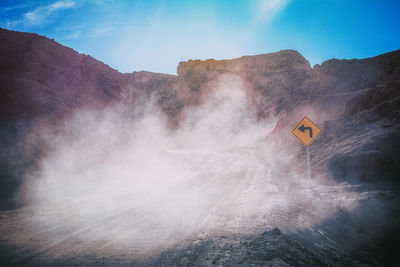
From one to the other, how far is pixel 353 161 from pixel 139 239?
6627mm

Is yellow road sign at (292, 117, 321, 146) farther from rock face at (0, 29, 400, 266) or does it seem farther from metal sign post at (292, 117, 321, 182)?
rock face at (0, 29, 400, 266)

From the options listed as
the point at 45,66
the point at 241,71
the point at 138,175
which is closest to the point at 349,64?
the point at 241,71

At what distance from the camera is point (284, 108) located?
32.9 metres

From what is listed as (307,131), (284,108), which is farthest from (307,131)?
(284,108)

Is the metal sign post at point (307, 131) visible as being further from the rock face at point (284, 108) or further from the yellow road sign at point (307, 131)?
the rock face at point (284, 108)

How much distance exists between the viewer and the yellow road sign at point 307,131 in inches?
247

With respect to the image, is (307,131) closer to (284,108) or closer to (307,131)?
(307,131)

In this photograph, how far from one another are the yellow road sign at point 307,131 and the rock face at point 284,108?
1.43 metres

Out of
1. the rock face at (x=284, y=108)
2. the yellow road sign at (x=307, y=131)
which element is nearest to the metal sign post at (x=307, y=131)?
the yellow road sign at (x=307, y=131)

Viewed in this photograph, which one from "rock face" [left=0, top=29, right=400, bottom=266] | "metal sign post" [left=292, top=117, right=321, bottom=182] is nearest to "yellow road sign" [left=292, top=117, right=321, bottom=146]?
"metal sign post" [left=292, top=117, right=321, bottom=182]

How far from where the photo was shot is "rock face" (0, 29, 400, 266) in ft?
15.9

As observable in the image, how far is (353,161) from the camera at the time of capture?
6.07 metres

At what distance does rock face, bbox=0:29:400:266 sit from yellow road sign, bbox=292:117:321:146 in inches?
56.5

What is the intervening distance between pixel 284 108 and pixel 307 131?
1142 inches
